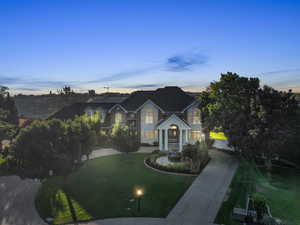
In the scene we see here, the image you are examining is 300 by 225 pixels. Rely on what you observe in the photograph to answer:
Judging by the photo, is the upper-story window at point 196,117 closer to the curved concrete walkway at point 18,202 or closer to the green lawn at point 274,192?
the green lawn at point 274,192

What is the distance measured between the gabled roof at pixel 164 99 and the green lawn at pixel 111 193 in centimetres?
1284

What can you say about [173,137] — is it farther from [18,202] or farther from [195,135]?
[18,202]

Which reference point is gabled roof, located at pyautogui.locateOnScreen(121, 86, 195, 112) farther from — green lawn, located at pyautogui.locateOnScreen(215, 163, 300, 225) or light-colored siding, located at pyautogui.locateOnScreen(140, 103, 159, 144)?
green lawn, located at pyautogui.locateOnScreen(215, 163, 300, 225)

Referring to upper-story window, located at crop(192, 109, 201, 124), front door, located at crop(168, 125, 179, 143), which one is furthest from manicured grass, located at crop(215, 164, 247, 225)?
front door, located at crop(168, 125, 179, 143)

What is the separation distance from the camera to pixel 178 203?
39.7 feet

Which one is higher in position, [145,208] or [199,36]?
[199,36]

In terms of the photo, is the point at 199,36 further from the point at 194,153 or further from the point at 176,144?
the point at 176,144

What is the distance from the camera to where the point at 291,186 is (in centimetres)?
1473

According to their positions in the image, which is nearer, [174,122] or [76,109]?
[174,122]

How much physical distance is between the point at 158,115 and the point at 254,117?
47.9 feet

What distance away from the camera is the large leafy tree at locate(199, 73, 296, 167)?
16.7m

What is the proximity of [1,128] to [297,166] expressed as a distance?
33.9m

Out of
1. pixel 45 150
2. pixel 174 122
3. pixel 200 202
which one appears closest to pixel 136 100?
pixel 174 122

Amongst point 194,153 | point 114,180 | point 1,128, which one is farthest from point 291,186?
point 1,128
